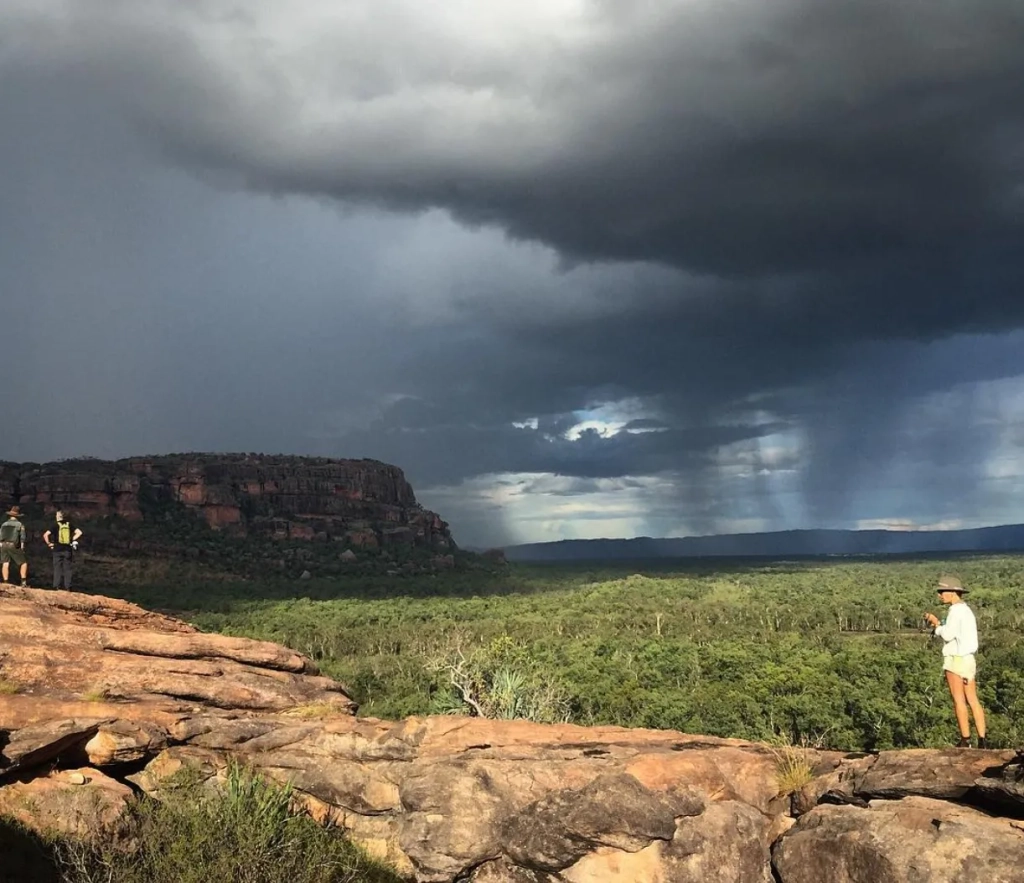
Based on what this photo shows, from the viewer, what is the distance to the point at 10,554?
20203 millimetres

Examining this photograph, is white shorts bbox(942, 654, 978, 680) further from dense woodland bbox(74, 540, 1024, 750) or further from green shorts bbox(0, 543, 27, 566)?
green shorts bbox(0, 543, 27, 566)

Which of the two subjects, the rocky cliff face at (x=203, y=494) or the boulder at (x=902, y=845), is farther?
the rocky cliff face at (x=203, y=494)

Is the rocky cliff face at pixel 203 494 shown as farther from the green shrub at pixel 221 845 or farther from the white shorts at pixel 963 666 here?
the white shorts at pixel 963 666

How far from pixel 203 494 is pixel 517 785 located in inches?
6677

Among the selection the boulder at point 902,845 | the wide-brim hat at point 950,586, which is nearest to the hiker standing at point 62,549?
the boulder at point 902,845

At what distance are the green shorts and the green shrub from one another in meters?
11.5

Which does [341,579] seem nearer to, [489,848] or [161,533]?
[161,533]

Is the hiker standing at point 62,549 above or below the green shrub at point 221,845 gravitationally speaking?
above

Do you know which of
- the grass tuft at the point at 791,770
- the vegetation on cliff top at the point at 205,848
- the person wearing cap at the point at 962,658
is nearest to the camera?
the vegetation on cliff top at the point at 205,848

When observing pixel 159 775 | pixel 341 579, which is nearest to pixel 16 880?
pixel 159 775

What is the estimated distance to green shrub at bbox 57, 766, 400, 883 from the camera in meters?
9.98

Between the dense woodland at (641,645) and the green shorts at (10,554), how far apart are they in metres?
13.5

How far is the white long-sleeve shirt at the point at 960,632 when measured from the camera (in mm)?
11258

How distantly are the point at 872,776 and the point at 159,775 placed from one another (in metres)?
10.5
